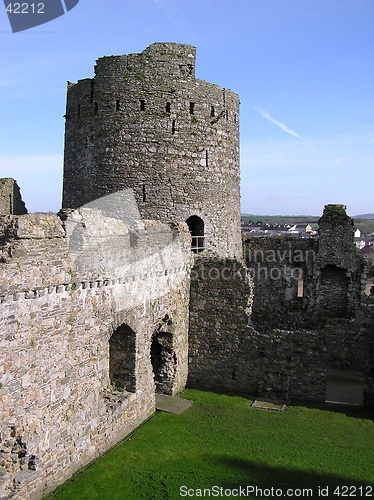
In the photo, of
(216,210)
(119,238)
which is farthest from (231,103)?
(119,238)

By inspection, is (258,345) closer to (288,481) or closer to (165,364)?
(165,364)

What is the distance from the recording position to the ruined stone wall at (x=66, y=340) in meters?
8.26

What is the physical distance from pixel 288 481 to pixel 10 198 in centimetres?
1052

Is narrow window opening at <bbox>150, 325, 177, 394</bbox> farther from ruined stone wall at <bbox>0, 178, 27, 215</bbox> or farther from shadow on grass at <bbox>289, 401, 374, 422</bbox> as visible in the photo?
ruined stone wall at <bbox>0, 178, 27, 215</bbox>

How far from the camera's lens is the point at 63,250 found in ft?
30.8

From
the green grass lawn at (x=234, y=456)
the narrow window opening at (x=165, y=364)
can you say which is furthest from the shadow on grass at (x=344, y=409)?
the narrow window opening at (x=165, y=364)

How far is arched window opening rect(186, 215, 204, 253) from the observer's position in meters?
16.1

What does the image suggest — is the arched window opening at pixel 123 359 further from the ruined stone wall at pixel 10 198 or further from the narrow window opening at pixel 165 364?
the ruined stone wall at pixel 10 198

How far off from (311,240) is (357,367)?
19.0ft

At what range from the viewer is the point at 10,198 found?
15031 millimetres

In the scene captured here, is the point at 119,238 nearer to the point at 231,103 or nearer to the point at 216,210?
the point at 216,210

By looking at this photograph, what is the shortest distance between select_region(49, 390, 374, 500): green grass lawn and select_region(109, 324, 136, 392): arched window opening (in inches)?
42.9

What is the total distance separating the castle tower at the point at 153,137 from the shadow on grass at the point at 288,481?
7.08 metres

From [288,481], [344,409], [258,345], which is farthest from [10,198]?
[344,409]
